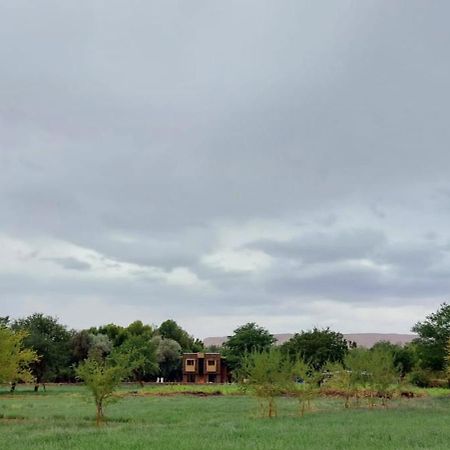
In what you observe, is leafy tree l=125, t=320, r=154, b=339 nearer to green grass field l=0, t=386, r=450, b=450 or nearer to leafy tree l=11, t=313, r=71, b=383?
leafy tree l=11, t=313, r=71, b=383

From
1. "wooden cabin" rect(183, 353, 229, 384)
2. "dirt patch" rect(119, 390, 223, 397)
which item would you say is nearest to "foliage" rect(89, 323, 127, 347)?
"wooden cabin" rect(183, 353, 229, 384)

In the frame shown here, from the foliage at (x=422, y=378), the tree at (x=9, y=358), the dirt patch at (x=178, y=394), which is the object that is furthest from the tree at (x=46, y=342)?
the foliage at (x=422, y=378)

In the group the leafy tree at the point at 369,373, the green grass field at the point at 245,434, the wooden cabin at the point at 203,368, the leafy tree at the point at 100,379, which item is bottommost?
the green grass field at the point at 245,434

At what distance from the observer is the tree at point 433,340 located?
2724 inches

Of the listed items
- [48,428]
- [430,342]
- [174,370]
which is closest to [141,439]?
[48,428]

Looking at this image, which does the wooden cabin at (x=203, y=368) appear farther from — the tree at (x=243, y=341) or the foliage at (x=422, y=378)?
the foliage at (x=422, y=378)

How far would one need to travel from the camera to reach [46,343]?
87.1 metres

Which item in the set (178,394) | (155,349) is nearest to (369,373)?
(178,394)

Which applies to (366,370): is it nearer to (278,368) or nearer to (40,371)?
(278,368)

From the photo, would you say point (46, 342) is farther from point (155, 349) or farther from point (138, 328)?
point (138, 328)

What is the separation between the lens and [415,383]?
3201 inches

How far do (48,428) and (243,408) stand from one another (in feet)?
61.1

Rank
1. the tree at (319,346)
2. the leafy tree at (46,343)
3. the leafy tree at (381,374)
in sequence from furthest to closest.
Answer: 1. the tree at (319,346)
2. the leafy tree at (46,343)
3. the leafy tree at (381,374)

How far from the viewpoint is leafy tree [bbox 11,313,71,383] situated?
284ft
